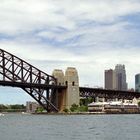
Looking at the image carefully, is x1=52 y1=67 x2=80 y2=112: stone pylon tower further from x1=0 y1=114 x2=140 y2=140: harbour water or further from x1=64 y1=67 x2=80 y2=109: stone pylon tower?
x1=0 y1=114 x2=140 y2=140: harbour water

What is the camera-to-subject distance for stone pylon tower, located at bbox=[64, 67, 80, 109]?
183625mm

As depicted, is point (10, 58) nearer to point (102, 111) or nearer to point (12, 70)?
point (12, 70)

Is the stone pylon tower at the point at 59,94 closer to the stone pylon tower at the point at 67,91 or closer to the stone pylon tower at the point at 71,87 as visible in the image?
the stone pylon tower at the point at 67,91

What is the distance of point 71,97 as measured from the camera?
184 meters

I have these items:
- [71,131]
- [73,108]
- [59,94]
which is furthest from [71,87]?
[71,131]

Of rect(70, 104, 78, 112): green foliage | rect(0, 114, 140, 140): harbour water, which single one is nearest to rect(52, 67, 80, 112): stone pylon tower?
rect(70, 104, 78, 112): green foliage

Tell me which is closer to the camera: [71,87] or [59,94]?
[71,87]

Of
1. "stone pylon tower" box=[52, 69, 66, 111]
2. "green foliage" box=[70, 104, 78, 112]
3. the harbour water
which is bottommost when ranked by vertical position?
the harbour water

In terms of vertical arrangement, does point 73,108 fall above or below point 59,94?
below

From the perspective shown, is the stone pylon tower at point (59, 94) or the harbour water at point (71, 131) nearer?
the harbour water at point (71, 131)

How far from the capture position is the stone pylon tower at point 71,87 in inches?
7229

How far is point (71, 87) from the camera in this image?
603 ft

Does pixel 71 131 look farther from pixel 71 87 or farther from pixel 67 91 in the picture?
pixel 67 91

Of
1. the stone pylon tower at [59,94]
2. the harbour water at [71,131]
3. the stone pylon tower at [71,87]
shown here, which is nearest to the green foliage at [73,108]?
the stone pylon tower at [71,87]
